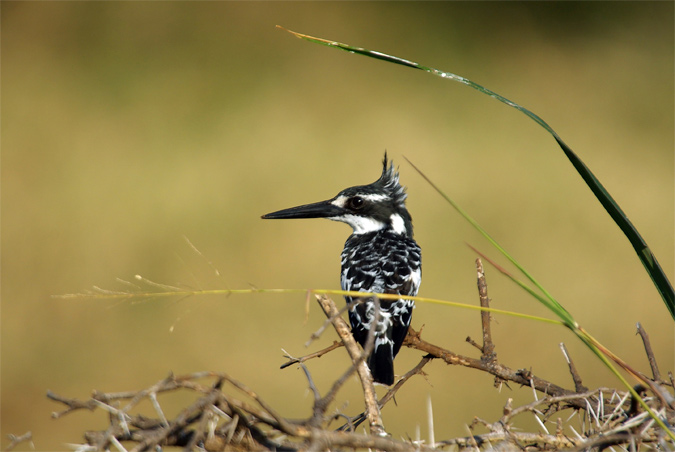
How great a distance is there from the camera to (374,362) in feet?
7.61

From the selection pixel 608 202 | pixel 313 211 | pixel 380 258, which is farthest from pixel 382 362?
pixel 608 202

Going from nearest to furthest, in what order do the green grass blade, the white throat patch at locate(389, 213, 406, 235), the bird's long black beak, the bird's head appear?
the green grass blade → the bird's long black beak → the bird's head → the white throat patch at locate(389, 213, 406, 235)

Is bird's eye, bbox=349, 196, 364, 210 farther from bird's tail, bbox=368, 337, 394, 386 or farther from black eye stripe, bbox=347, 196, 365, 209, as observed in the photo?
bird's tail, bbox=368, 337, 394, 386

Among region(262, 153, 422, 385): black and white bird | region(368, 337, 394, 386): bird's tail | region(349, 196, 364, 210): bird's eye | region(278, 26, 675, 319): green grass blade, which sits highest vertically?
region(278, 26, 675, 319): green grass blade

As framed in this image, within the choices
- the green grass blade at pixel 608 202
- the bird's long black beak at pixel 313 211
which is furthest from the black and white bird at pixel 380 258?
the green grass blade at pixel 608 202

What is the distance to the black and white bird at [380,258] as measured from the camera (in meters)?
2.40

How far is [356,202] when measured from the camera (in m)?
3.22

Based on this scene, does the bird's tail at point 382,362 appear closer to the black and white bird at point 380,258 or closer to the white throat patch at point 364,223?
the black and white bird at point 380,258

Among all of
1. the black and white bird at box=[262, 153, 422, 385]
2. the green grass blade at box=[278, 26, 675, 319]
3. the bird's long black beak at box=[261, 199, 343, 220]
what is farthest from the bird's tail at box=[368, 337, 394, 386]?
the green grass blade at box=[278, 26, 675, 319]

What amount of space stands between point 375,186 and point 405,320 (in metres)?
1.01

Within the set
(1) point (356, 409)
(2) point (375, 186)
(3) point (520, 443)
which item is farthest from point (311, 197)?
(3) point (520, 443)

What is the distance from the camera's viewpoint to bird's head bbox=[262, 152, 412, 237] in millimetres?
3180

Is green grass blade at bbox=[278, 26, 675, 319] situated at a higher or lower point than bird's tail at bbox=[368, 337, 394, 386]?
higher

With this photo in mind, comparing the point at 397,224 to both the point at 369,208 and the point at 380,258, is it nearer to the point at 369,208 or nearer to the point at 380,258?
the point at 369,208
